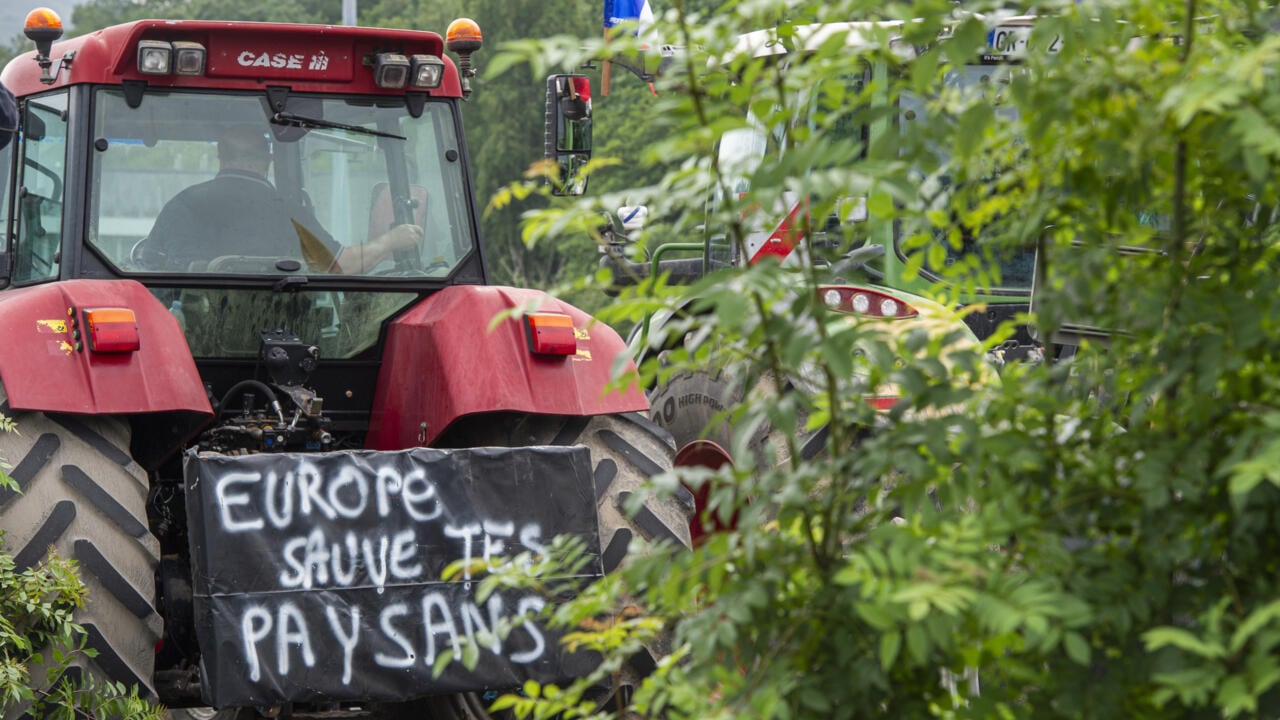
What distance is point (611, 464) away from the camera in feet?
15.7

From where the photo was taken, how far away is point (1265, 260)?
2176 millimetres

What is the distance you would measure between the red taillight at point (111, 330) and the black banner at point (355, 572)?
0.48m

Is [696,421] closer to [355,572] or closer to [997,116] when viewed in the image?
[355,572]

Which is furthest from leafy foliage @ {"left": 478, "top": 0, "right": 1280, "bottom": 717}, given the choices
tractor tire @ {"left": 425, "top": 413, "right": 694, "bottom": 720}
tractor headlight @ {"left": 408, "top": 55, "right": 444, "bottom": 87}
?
tractor headlight @ {"left": 408, "top": 55, "right": 444, "bottom": 87}

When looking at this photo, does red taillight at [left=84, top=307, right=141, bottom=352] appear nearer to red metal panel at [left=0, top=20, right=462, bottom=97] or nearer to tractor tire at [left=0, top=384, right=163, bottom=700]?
tractor tire at [left=0, top=384, right=163, bottom=700]

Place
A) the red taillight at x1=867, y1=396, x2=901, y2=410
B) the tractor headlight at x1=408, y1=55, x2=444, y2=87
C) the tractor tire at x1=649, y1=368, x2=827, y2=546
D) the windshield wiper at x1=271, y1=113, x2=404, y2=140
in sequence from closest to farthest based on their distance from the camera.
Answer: the red taillight at x1=867, y1=396, x2=901, y2=410 → the windshield wiper at x1=271, y1=113, x2=404, y2=140 → the tractor headlight at x1=408, y1=55, x2=444, y2=87 → the tractor tire at x1=649, y1=368, x2=827, y2=546

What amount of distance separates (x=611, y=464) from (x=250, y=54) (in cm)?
174

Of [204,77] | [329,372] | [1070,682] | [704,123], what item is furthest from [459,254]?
[1070,682]

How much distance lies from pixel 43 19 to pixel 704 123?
3.62 meters

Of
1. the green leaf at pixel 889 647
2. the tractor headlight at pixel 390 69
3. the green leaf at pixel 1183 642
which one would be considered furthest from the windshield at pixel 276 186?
the green leaf at pixel 1183 642

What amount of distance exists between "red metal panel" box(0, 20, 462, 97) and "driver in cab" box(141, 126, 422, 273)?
192 millimetres

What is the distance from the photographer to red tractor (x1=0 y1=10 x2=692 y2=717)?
413 cm

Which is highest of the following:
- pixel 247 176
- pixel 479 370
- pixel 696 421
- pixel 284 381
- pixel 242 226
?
pixel 247 176

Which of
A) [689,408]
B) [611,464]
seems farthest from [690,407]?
[611,464]
